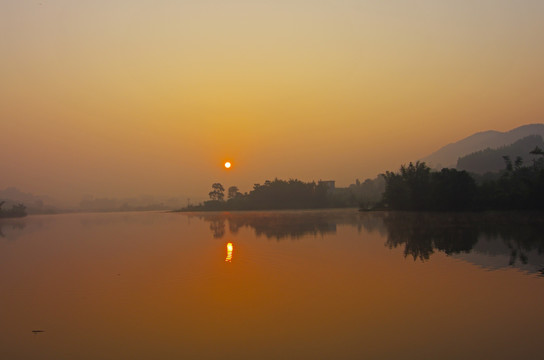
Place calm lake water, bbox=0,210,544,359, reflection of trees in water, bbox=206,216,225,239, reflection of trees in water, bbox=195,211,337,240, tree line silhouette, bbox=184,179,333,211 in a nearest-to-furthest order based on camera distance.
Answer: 1. calm lake water, bbox=0,210,544,359
2. reflection of trees in water, bbox=195,211,337,240
3. reflection of trees in water, bbox=206,216,225,239
4. tree line silhouette, bbox=184,179,333,211

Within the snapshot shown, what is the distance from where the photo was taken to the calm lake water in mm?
9938

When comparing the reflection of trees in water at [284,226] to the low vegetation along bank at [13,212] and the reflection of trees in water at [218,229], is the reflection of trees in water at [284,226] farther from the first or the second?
the low vegetation along bank at [13,212]

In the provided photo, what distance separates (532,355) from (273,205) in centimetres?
15766

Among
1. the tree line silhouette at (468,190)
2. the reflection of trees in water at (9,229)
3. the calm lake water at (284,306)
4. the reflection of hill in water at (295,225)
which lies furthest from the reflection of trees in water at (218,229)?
the tree line silhouette at (468,190)

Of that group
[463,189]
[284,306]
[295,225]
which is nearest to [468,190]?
[463,189]

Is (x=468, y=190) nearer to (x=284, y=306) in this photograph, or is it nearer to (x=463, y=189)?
(x=463, y=189)

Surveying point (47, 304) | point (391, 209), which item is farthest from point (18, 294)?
point (391, 209)

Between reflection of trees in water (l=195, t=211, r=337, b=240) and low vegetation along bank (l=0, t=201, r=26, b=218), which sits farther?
low vegetation along bank (l=0, t=201, r=26, b=218)

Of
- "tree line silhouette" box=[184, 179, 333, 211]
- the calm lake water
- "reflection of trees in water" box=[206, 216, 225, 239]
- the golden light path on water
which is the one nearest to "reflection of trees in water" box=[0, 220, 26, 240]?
"reflection of trees in water" box=[206, 216, 225, 239]

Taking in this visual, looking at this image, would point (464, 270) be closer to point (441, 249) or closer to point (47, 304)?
point (441, 249)

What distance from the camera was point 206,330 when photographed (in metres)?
11.4

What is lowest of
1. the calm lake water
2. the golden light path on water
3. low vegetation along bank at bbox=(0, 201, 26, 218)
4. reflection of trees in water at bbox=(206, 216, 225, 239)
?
the calm lake water

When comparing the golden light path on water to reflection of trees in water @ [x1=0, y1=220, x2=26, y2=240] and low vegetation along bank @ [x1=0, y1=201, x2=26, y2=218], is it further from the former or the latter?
low vegetation along bank @ [x1=0, y1=201, x2=26, y2=218]

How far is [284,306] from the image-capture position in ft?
44.5
